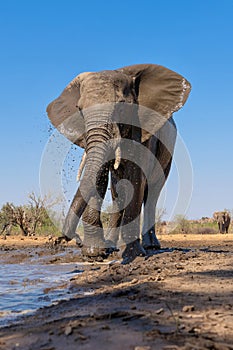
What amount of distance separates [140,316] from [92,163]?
12.3 feet

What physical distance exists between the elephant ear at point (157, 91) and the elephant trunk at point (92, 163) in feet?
4.54

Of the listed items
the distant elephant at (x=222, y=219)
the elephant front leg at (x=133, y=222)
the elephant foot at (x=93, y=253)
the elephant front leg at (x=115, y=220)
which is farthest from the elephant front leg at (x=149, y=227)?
the distant elephant at (x=222, y=219)

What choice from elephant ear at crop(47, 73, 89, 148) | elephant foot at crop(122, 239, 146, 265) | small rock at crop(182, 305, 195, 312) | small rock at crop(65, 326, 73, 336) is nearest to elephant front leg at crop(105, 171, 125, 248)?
elephant ear at crop(47, 73, 89, 148)

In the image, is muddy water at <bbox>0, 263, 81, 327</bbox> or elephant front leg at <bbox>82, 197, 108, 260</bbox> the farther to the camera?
elephant front leg at <bbox>82, 197, 108, 260</bbox>

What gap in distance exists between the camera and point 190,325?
2.86m

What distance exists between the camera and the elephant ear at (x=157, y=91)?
8.63 m

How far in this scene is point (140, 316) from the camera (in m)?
3.09

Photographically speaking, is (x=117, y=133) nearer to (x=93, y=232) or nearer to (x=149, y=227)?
(x=93, y=232)

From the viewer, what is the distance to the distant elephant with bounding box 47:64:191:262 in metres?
6.84

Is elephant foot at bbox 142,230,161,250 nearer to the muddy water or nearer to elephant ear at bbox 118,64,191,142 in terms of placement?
elephant ear at bbox 118,64,191,142

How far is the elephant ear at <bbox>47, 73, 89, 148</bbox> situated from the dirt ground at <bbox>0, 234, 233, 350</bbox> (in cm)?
332

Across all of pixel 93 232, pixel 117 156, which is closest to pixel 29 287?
pixel 93 232

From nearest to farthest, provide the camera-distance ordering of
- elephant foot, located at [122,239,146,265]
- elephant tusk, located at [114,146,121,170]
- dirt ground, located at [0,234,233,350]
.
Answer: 1. dirt ground, located at [0,234,233,350]
2. elephant tusk, located at [114,146,121,170]
3. elephant foot, located at [122,239,146,265]

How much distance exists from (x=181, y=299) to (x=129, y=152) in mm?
4271
